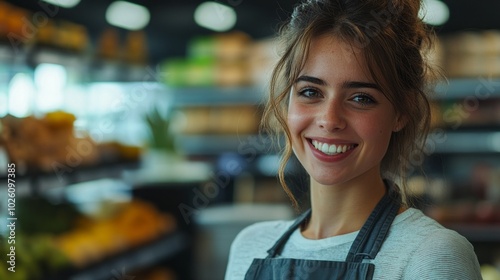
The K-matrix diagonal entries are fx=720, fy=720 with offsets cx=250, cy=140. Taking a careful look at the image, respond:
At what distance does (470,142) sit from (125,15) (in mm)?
3447

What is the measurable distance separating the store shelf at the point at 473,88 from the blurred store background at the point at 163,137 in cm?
1

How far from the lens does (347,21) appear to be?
1543 mm

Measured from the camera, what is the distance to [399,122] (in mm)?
1607

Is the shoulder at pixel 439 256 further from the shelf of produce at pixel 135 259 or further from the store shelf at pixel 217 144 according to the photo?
the store shelf at pixel 217 144

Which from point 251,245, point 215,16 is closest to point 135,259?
point 251,245

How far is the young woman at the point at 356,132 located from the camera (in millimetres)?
1493

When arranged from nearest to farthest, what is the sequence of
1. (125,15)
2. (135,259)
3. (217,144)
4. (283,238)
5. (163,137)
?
(283,238) < (135,259) < (163,137) < (125,15) < (217,144)

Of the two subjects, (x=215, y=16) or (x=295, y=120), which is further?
(x=215, y=16)

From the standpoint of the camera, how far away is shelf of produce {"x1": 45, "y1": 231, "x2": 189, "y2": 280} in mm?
3579

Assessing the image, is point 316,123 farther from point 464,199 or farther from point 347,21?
point 464,199

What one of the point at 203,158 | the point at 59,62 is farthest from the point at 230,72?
the point at 59,62

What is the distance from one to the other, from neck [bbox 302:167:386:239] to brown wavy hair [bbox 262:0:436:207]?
0.11 m

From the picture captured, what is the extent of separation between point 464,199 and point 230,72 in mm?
2505

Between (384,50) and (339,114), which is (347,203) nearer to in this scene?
(339,114)
